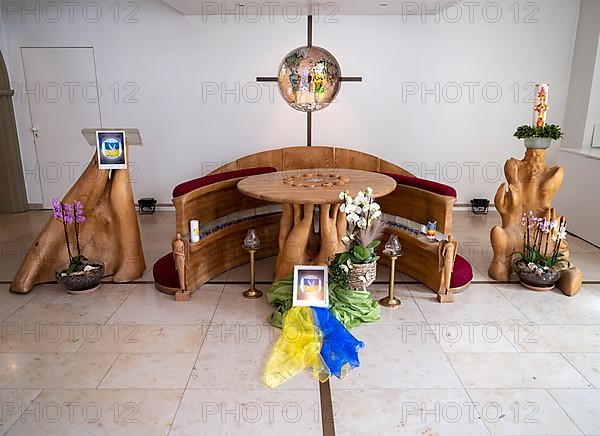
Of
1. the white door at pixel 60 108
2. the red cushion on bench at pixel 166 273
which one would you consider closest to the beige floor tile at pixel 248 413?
the red cushion on bench at pixel 166 273

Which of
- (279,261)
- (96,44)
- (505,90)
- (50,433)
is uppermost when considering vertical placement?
(96,44)

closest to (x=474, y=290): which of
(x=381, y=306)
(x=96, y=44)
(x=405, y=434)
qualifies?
(x=381, y=306)

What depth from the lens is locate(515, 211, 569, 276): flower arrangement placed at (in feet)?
14.2

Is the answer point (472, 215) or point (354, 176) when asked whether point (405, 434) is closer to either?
point (354, 176)

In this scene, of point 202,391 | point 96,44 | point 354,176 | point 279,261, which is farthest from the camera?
point 96,44

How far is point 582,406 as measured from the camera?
2.80 meters

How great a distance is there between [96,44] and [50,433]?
18.4 feet

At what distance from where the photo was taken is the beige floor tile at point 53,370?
3045 mm

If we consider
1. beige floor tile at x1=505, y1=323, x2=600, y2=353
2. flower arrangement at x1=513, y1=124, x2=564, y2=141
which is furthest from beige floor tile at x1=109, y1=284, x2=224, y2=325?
flower arrangement at x1=513, y1=124, x2=564, y2=141

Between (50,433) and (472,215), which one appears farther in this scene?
(472,215)

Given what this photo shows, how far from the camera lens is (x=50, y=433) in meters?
2.62

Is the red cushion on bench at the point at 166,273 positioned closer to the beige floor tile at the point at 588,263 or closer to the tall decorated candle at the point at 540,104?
the tall decorated candle at the point at 540,104

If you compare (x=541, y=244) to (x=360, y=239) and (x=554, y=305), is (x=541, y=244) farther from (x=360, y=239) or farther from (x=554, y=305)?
(x=360, y=239)

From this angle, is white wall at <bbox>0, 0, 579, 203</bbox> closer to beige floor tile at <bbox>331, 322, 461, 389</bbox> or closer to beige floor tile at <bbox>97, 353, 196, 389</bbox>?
beige floor tile at <bbox>331, 322, 461, 389</bbox>
